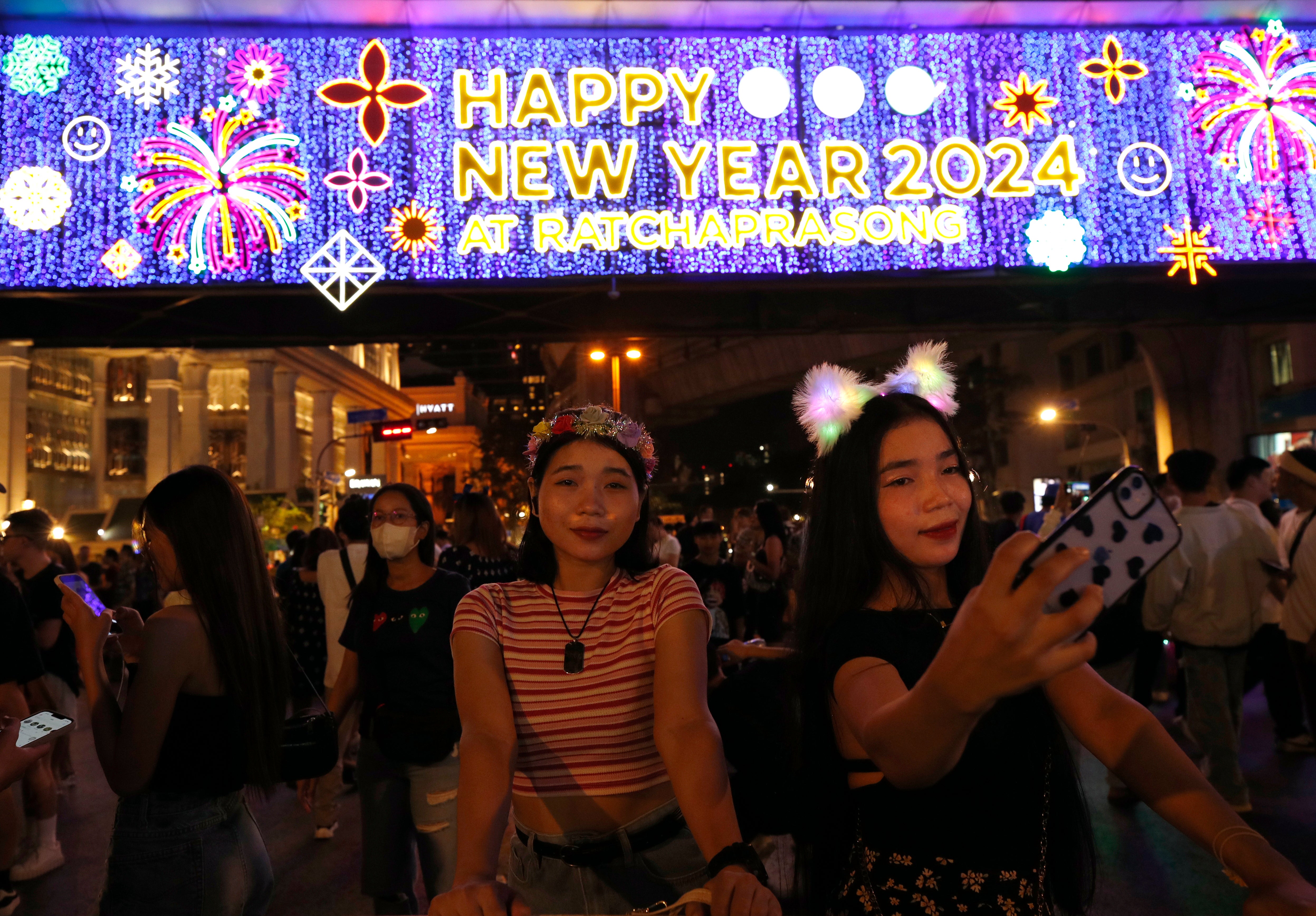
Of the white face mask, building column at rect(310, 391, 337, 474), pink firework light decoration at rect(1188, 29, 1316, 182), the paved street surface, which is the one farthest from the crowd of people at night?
building column at rect(310, 391, 337, 474)

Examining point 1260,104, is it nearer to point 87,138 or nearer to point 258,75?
point 258,75

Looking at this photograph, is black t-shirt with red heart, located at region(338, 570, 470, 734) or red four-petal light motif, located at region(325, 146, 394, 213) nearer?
black t-shirt with red heart, located at region(338, 570, 470, 734)

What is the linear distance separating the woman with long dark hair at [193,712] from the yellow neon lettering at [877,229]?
804 centimetres

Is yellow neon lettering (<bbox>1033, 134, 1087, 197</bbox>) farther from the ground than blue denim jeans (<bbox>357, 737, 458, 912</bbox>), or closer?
farther from the ground

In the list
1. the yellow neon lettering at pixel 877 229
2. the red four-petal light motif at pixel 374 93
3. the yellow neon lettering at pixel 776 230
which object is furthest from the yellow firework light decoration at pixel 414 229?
the yellow neon lettering at pixel 877 229

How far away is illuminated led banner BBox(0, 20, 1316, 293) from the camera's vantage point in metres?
9.30

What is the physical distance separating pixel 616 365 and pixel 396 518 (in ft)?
27.8

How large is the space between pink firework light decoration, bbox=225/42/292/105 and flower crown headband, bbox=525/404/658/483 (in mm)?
8948

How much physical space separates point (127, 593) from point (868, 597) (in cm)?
1861

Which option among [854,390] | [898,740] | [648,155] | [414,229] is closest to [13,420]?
[414,229]

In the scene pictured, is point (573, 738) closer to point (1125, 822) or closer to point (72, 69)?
point (1125, 822)

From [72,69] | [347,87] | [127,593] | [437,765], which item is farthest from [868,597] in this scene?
[127,593]

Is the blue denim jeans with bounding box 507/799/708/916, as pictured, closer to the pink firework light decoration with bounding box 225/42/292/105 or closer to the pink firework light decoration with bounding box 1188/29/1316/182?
the pink firework light decoration with bounding box 225/42/292/105

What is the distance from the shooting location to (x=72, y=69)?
30.8ft
